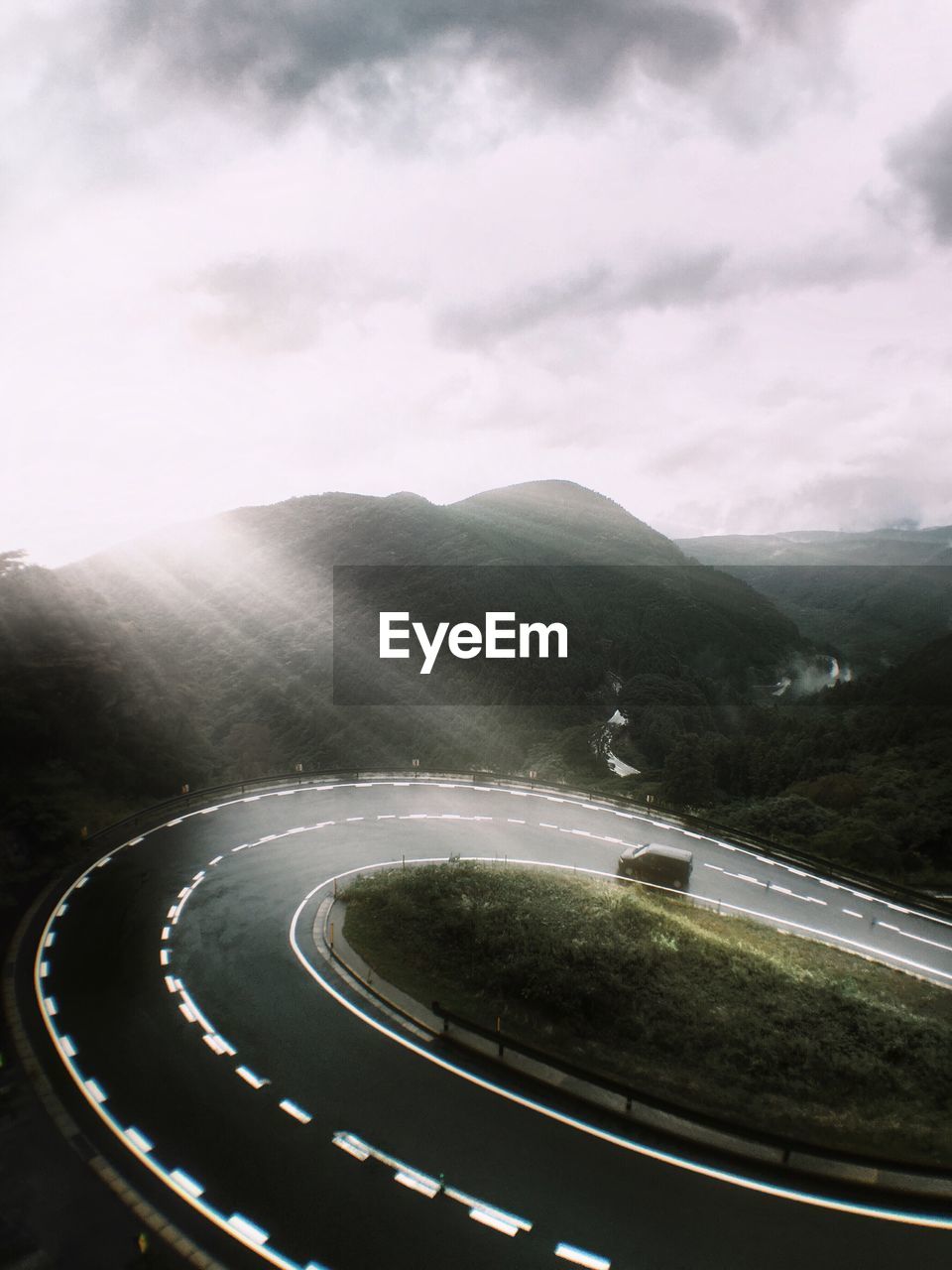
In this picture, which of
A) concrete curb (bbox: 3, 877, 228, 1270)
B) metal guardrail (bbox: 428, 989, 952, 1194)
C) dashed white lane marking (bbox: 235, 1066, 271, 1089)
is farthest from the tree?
concrete curb (bbox: 3, 877, 228, 1270)

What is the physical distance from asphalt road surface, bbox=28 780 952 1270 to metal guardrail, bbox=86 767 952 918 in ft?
14.9

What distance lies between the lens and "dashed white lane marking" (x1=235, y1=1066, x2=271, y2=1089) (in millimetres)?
12531

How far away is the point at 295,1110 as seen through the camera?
11.9 m

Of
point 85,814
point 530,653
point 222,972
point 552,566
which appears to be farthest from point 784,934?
point 552,566

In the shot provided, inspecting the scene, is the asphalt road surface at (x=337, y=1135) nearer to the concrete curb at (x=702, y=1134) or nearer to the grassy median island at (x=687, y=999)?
the concrete curb at (x=702, y=1134)

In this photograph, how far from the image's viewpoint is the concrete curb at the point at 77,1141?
923 centimetres

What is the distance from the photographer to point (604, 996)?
15.3 metres

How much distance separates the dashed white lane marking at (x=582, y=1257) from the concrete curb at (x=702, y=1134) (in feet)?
9.32

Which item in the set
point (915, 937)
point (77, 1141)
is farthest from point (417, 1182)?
point (915, 937)

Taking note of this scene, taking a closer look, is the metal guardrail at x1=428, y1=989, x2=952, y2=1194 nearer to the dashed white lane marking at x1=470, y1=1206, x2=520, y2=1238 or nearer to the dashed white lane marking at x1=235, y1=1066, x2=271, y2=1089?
the dashed white lane marking at x1=470, y1=1206, x2=520, y2=1238

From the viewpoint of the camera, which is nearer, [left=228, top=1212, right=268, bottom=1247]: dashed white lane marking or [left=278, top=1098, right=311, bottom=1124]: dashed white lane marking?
[left=228, top=1212, right=268, bottom=1247]: dashed white lane marking

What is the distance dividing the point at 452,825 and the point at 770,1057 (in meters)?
16.5

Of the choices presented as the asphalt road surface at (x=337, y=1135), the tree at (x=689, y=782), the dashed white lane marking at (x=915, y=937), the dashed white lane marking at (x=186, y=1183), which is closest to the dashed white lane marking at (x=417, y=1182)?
the asphalt road surface at (x=337, y=1135)

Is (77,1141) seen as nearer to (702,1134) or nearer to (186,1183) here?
(186,1183)
